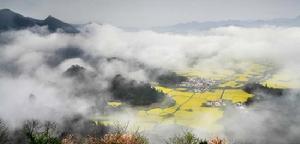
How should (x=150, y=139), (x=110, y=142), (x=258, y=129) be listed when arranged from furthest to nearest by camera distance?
1. (x=258, y=129)
2. (x=150, y=139)
3. (x=110, y=142)

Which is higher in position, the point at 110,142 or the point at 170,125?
the point at 110,142

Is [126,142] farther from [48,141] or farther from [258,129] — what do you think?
[258,129]

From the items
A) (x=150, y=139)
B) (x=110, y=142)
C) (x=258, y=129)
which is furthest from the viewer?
(x=258, y=129)

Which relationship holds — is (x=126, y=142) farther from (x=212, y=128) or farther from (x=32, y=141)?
(x=212, y=128)

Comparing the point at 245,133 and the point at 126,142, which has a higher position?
the point at 126,142

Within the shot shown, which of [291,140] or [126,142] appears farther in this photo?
[291,140]

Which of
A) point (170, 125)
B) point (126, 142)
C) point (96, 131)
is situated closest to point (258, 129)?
point (170, 125)

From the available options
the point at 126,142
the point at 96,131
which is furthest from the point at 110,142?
the point at 96,131

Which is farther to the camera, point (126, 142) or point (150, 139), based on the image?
point (150, 139)

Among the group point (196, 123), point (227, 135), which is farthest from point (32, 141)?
point (196, 123)
